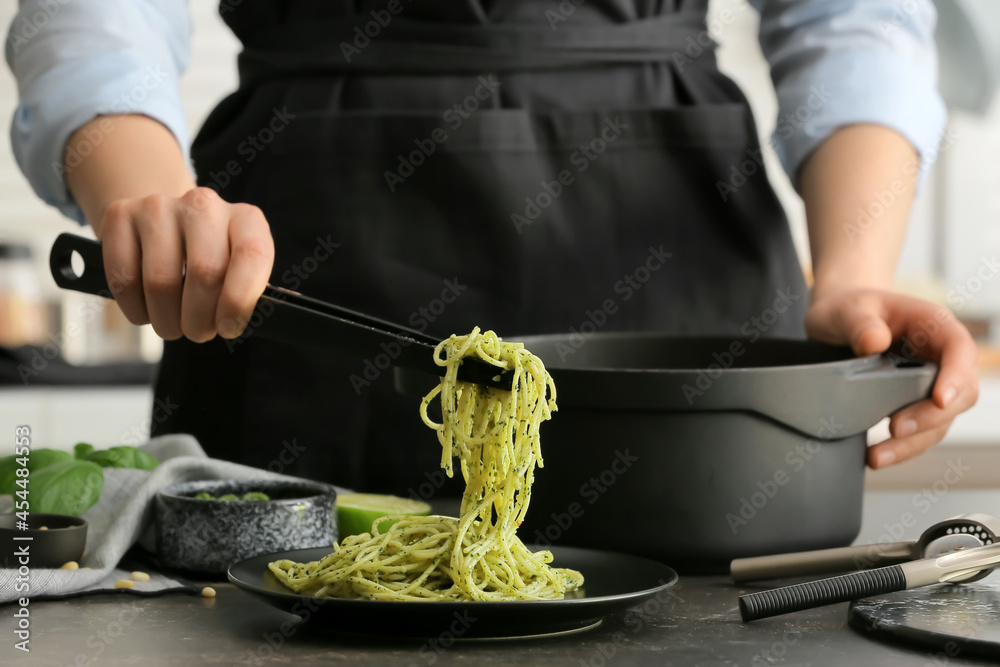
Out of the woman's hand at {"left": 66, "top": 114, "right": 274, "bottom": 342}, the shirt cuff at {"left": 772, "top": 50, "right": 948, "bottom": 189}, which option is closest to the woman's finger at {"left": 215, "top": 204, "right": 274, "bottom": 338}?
the woman's hand at {"left": 66, "top": 114, "right": 274, "bottom": 342}

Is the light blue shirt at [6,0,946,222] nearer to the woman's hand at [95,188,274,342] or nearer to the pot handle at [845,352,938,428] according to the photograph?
the woman's hand at [95,188,274,342]

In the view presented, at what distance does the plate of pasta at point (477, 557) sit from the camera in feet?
2.40

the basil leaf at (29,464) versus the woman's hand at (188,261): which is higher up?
the woman's hand at (188,261)

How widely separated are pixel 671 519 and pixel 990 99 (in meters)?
1.28

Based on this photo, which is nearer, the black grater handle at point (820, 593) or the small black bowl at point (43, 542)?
the black grater handle at point (820, 593)

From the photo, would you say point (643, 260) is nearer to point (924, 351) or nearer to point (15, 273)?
point (924, 351)

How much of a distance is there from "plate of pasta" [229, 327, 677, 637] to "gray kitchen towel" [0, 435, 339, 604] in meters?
0.14

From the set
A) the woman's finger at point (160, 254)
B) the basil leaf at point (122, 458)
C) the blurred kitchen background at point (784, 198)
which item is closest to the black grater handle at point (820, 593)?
the woman's finger at point (160, 254)

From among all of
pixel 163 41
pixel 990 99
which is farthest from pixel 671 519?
pixel 990 99

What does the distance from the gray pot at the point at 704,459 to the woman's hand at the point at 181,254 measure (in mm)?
287

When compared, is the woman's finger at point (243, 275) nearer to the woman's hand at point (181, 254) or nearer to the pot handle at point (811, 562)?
the woman's hand at point (181, 254)

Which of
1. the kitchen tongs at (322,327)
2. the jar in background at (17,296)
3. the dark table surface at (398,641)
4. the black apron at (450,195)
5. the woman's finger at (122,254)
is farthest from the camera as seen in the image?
the jar in background at (17,296)

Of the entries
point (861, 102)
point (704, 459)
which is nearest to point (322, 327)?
point (704, 459)

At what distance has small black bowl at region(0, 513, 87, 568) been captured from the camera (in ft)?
2.87
